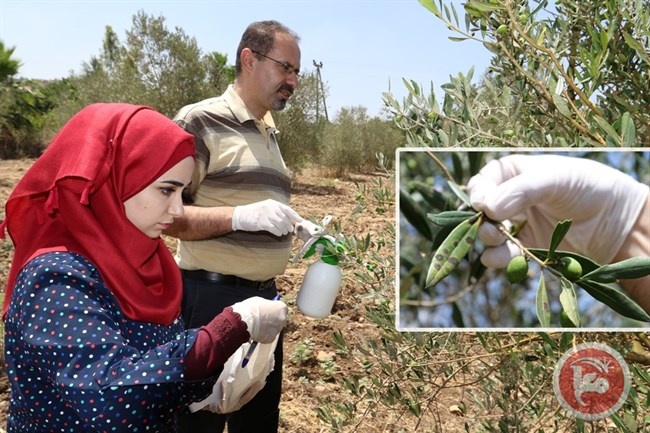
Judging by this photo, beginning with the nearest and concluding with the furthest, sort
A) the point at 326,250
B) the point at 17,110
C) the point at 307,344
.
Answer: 1. the point at 326,250
2. the point at 307,344
3. the point at 17,110

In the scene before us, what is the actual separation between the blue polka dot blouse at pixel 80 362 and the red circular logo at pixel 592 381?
34.9 inches

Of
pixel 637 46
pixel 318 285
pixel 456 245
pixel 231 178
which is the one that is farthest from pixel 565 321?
pixel 231 178

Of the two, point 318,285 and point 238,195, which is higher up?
point 238,195

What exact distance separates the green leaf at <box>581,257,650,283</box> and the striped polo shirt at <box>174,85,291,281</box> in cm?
132

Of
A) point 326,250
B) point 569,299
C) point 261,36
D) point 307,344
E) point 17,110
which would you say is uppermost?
point 261,36

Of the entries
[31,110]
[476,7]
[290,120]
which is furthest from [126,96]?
[476,7]

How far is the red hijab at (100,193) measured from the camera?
133 cm

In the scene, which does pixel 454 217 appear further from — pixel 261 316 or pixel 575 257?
pixel 261 316

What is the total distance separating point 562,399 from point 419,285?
22.2 inches

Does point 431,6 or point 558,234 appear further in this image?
point 431,6

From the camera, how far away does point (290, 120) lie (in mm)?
14859

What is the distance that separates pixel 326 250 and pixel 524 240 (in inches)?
32.1

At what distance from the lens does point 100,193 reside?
4.48 feet

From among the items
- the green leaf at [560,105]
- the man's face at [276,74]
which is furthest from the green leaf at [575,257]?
the man's face at [276,74]
